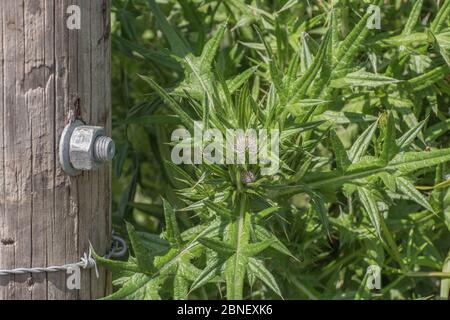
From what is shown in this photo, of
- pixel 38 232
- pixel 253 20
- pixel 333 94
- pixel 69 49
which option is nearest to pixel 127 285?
pixel 38 232

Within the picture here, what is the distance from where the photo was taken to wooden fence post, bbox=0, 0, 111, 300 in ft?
6.91

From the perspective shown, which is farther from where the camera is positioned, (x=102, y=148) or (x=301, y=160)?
(x=301, y=160)

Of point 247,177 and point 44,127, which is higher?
point 44,127

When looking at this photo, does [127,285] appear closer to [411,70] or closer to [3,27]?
[3,27]

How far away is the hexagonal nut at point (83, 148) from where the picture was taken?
2176 millimetres

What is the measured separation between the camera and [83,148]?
2172 mm

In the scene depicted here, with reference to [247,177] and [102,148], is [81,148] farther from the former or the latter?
[247,177]

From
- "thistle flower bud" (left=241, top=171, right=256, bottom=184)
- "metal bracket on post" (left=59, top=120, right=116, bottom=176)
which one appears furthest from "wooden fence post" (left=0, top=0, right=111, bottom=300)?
"thistle flower bud" (left=241, top=171, right=256, bottom=184)

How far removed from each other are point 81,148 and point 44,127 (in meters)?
0.11

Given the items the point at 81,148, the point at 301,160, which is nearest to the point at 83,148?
the point at 81,148

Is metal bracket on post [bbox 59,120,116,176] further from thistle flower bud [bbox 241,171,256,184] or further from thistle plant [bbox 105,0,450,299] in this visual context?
thistle flower bud [bbox 241,171,256,184]

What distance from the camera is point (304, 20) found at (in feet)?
9.68

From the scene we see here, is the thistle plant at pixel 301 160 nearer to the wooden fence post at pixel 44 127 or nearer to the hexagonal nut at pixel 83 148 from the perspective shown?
the wooden fence post at pixel 44 127
